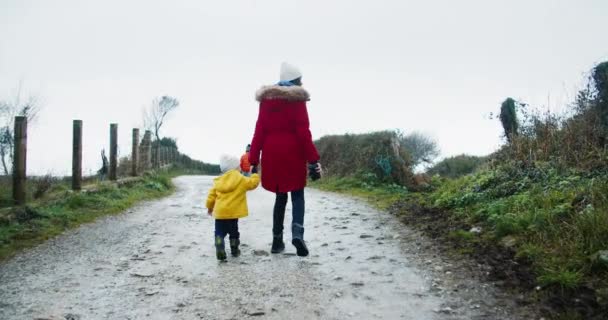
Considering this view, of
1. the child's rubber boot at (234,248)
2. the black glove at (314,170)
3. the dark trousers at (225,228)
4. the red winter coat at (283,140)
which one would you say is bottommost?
the child's rubber boot at (234,248)

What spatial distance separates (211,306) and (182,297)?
1.21 feet

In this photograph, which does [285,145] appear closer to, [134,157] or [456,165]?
[134,157]

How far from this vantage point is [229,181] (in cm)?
562

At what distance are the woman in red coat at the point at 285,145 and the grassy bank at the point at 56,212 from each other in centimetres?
318

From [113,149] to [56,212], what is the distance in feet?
18.0

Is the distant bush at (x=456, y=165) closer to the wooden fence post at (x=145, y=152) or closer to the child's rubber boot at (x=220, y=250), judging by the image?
Result: the wooden fence post at (x=145, y=152)

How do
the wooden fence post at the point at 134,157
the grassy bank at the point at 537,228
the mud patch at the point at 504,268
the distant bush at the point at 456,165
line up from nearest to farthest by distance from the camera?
the mud patch at the point at 504,268
the grassy bank at the point at 537,228
the wooden fence post at the point at 134,157
the distant bush at the point at 456,165

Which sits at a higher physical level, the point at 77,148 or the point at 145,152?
the point at 145,152

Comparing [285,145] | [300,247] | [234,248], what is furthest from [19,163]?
[300,247]

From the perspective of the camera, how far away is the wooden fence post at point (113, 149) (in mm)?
13188

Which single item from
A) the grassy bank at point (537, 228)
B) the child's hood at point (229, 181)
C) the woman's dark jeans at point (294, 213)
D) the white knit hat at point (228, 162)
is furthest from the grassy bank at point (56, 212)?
the grassy bank at point (537, 228)

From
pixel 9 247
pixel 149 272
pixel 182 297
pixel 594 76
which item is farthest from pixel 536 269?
pixel 9 247

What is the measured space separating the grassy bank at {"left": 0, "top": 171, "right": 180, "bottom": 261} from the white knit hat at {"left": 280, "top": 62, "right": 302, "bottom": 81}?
3806mm

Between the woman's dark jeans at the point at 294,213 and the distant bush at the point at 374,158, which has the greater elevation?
the distant bush at the point at 374,158
